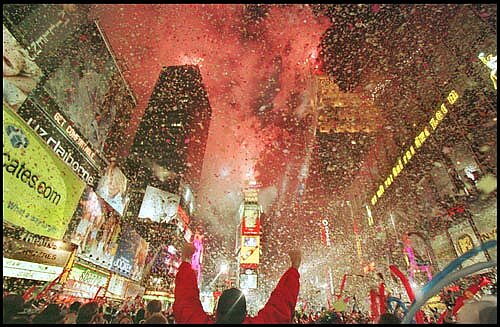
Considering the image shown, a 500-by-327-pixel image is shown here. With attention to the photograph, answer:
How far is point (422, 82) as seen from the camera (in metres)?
25.1

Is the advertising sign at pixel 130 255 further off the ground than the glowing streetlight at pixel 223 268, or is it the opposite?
the glowing streetlight at pixel 223 268

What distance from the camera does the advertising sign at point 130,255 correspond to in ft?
71.4

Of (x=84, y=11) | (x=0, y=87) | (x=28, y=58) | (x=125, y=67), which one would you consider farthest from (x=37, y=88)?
(x=125, y=67)

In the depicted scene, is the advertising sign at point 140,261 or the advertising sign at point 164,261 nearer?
the advertising sign at point 140,261

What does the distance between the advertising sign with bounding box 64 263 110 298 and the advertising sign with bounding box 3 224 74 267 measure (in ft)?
5.11

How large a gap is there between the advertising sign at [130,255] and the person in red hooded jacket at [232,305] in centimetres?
2177

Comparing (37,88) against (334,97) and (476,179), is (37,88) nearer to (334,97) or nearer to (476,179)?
(476,179)

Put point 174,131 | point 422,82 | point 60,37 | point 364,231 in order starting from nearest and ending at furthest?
1. point 60,37
2. point 422,82
3. point 364,231
4. point 174,131

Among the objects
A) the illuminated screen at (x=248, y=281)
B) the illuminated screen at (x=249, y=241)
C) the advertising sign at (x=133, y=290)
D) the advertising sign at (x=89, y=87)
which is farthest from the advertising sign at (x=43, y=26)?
the illuminated screen at (x=249, y=241)

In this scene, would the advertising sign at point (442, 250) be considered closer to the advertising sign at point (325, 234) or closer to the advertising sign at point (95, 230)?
→ the advertising sign at point (95, 230)

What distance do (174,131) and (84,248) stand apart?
36.3 metres

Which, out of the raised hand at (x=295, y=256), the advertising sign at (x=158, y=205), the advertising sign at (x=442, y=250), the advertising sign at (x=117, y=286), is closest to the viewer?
the raised hand at (x=295, y=256)

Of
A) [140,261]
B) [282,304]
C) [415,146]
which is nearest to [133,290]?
[140,261]

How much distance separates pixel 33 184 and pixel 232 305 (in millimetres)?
12836
